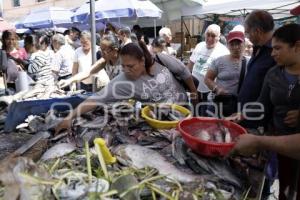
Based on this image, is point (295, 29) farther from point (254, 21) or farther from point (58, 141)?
point (58, 141)

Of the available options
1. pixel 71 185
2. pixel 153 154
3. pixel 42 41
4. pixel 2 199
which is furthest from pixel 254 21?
pixel 42 41

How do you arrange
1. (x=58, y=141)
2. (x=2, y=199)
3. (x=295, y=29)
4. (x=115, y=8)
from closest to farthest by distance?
1. (x=2, y=199)
2. (x=58, y=141)
3. (x=295, y=29)
4. (x=115, y=8)

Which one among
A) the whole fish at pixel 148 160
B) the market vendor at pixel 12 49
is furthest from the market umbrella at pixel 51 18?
the whole fish at pixel 148 160

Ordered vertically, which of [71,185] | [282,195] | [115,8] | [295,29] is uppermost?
[115,8]

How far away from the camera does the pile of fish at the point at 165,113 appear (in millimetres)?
2750

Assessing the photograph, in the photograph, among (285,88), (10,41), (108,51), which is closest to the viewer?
(285,88)

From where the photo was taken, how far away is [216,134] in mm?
2359

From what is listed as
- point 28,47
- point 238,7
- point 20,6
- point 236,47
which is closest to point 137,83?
point 236,47

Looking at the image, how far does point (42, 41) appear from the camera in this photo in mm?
7906

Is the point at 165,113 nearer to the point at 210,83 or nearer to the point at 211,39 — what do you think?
the point at 210,83

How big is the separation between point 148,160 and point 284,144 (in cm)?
79

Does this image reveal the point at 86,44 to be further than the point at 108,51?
Yes

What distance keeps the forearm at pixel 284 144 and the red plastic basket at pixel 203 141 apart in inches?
8.9

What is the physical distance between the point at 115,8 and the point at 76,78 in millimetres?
4771
